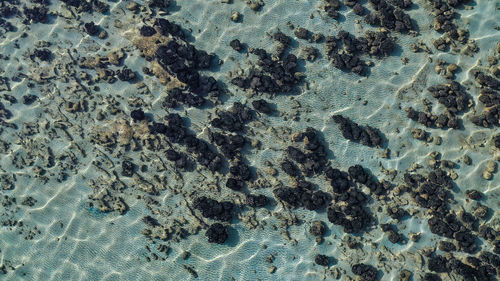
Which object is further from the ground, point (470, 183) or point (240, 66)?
point (240, 66)

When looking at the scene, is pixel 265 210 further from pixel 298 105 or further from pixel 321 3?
pixel 321 3

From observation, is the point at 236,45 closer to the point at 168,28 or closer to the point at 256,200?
the point at 168,28

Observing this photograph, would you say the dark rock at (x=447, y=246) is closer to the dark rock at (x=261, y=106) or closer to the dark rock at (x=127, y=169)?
the dark rock at (x=261, y=106)

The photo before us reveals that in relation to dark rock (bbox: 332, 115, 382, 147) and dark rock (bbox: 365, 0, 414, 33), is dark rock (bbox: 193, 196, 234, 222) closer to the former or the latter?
dark rock (bbox: 332, 115, 382, 147)

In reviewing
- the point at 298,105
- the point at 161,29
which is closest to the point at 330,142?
the point at 298,105

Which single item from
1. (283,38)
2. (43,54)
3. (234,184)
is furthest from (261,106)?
(43,54)

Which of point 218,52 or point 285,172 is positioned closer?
point 285,172

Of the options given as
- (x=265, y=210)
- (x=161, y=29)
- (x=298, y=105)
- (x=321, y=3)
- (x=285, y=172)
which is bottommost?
(x=265, y=210)
